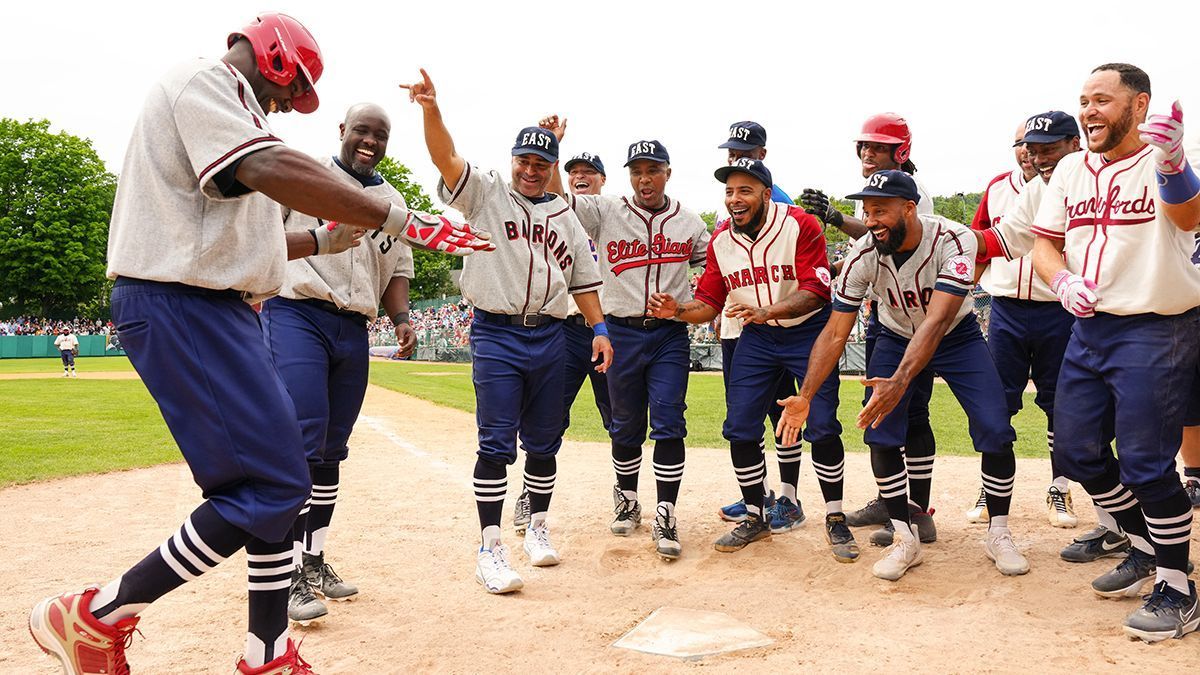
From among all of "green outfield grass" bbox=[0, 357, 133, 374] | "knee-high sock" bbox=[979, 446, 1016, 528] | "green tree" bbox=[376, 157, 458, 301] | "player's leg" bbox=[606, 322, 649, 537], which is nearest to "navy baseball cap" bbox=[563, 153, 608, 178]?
"player's leg" bbox=[606, 322, 649, 537]

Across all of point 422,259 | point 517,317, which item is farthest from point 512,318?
point 422,259

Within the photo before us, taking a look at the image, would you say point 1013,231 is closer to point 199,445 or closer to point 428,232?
point 428,232

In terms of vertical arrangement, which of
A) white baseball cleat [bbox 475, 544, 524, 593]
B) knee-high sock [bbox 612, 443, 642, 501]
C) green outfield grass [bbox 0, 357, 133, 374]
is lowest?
green outfield grass [bbox 0, 357, 133, 374]

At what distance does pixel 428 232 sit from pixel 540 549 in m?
2.83

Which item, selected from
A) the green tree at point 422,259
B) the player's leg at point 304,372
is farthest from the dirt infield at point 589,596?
the green tree at point 422,259

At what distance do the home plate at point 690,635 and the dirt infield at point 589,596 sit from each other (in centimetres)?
8

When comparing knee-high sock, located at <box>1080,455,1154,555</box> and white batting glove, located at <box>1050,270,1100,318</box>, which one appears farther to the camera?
knee-high sock, located at <box>1080,455,1154,555</box>

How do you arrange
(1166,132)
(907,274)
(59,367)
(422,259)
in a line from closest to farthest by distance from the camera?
(1166,132) → (907,274) → (59,367) → (422,259)


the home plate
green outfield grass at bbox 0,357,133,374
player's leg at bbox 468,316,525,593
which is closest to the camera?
the home plate

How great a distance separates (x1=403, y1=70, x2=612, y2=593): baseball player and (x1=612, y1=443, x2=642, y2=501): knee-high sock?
0.77m

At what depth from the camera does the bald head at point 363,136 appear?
4.70 metres

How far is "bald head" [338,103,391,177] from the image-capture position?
470 cm

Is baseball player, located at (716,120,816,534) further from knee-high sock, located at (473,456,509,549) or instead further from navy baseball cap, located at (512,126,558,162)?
knee-high sock, located at (473,456,509,549)

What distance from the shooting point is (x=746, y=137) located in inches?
→ 242
